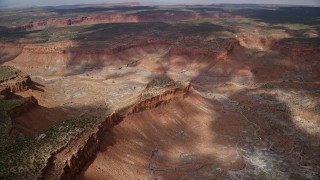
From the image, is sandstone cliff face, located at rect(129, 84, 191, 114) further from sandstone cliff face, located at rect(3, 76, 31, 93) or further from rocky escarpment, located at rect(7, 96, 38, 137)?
sandstone cliff face, located at rect(3, 76, 31, 93)

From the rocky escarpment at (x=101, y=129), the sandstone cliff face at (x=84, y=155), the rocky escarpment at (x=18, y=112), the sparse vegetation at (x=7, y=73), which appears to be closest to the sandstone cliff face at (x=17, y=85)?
the sparse vegetation at (x=7, y=73)

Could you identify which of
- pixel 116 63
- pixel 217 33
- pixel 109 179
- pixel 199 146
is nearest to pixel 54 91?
pixel 116 63

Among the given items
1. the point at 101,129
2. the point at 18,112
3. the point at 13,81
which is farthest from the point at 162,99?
the point at 13,81

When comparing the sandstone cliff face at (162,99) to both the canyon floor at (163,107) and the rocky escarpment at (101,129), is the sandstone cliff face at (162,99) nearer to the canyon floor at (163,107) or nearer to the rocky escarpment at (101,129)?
the rocky escarpment at (101,129)

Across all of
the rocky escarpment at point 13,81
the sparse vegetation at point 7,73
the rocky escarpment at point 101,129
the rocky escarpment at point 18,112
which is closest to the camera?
the rocky escarpment at point 101,129

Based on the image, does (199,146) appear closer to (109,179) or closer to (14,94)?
(109,179)
